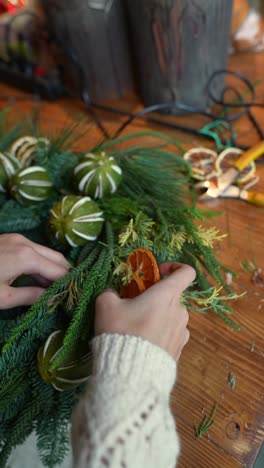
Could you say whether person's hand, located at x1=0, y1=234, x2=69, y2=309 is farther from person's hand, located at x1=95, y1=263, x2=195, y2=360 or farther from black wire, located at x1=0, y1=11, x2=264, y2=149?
black wire, located at x1=0, y1=11, x2=264, y2=149

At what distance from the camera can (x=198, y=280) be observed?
446 millimetres

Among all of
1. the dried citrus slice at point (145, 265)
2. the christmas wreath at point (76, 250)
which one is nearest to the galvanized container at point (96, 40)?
the christmas wreath at point (76, 250)

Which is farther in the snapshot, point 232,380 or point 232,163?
point 232,163

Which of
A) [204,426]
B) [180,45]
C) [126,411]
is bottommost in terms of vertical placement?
[204,426]

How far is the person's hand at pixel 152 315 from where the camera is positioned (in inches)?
13.3

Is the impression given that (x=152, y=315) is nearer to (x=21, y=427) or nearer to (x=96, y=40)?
(x=21, y=427)

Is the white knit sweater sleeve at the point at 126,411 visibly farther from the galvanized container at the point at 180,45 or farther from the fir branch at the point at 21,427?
the galvanized container at the point at 180,45

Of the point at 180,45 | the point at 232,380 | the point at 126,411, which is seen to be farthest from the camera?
the point at 180,45

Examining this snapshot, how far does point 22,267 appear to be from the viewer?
39 centimetres

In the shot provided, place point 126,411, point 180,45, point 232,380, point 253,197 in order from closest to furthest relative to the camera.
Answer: point 126,411 → point 232,380 → point 253,197 → point 180,45

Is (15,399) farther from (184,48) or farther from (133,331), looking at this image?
(184,48)

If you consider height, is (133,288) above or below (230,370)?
above

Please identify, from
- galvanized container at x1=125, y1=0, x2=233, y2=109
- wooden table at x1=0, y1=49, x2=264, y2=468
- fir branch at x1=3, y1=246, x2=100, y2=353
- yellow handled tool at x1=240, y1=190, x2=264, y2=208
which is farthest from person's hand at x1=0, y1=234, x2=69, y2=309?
galvanized container at x1=125, y1=0, x2=233, y2=109

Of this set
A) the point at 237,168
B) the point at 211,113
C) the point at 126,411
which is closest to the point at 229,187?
the point at 237,168
